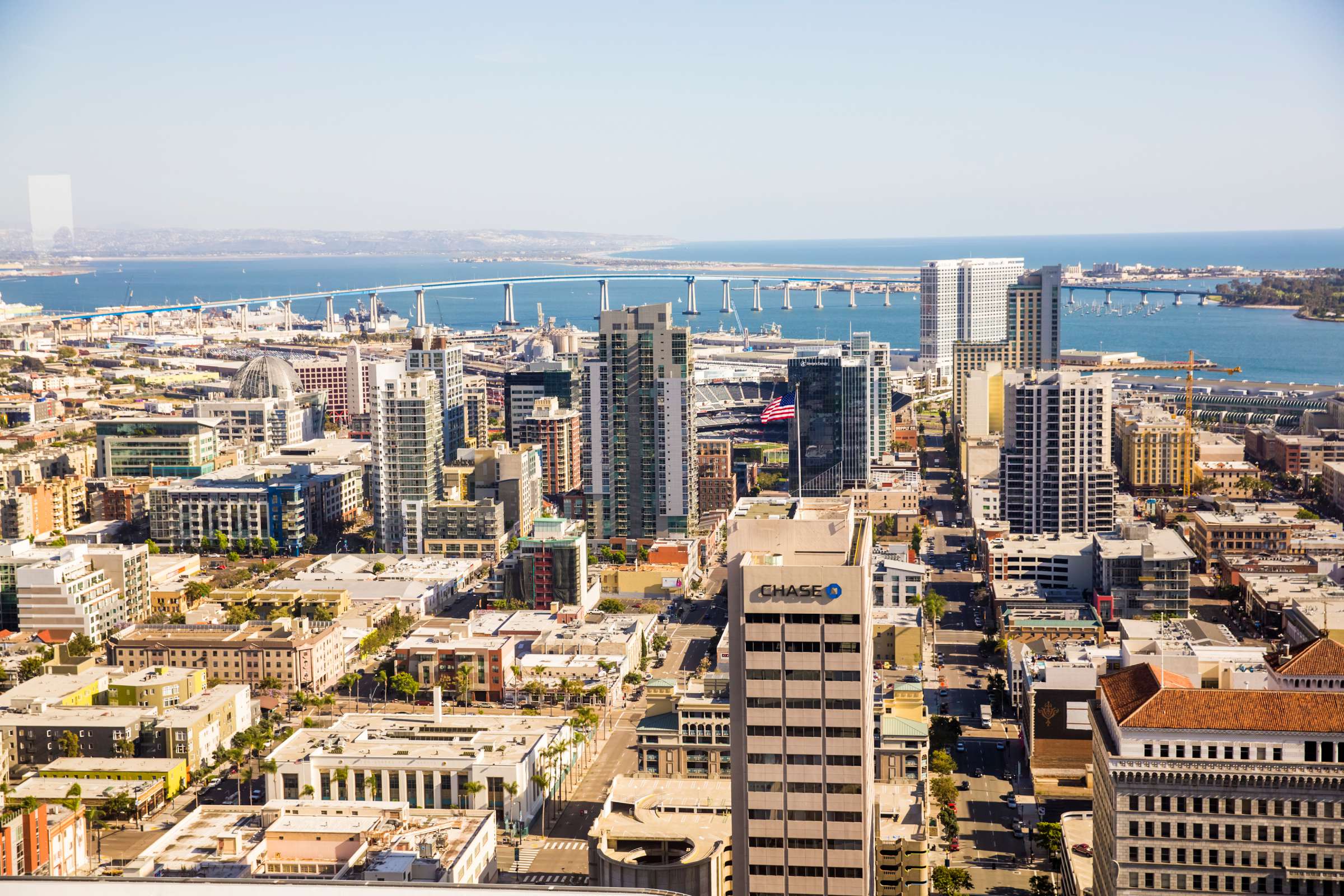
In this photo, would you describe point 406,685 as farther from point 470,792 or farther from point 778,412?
point 778,412

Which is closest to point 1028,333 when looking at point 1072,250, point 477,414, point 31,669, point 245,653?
point 477,414

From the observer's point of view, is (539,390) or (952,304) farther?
(952,304)

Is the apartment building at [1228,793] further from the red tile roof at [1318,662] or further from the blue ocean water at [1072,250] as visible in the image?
the blue ocean water at [1072,250]

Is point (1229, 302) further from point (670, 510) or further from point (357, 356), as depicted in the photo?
point (670, 510)

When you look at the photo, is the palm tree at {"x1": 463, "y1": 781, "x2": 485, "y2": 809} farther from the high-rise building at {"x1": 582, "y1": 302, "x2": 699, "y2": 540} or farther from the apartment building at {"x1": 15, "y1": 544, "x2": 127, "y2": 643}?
the high-rise building at {"x1": 582, "y1": 302, "x2": 699, "y2": 540}

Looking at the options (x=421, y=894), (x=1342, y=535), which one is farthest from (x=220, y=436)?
(x=421, y=894)

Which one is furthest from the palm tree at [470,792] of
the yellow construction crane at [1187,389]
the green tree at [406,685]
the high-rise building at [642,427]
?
the yellow construction crane at [1187,389]
